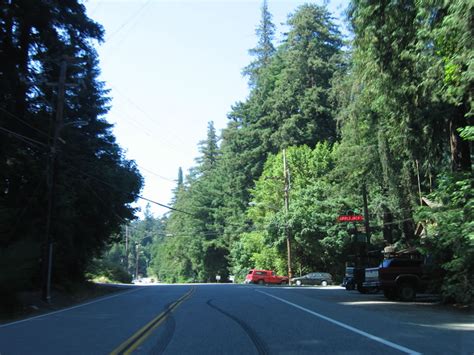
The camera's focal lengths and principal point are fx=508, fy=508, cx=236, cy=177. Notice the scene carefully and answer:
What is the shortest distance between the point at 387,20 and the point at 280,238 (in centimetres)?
3526

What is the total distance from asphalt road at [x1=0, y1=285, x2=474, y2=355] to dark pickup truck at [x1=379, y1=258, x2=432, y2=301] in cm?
546

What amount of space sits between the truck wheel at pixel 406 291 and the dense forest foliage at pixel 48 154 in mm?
15640

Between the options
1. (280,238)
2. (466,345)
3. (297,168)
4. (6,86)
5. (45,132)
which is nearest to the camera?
(466,345)

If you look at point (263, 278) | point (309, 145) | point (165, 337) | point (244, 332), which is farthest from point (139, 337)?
point (309, 145)

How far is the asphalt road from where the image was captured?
924 cm

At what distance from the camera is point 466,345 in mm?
9586

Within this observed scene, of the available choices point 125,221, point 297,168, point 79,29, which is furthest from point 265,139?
point 79,29

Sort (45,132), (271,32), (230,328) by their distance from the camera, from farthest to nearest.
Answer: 1. (271,32)
2. (45,132)
3. (230,328)

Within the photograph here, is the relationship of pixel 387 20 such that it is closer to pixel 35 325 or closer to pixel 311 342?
pixel 311 342

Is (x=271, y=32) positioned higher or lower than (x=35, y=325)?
higher

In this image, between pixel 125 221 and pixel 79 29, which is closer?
pixel 79 29

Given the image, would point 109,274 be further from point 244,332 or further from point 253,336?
point 253,336

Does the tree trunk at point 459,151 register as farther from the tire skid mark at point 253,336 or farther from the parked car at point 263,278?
the parked car at point 263,278

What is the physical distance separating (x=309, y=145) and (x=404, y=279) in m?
45.0
